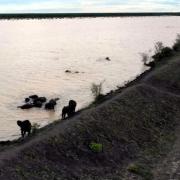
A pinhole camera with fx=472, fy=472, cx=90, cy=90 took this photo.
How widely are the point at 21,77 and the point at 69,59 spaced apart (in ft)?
49.8

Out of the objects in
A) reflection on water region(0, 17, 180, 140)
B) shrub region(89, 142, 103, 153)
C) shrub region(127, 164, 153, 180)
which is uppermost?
shrub region(89, 142, 103, 153)

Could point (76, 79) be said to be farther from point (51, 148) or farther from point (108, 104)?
point (51, 148)

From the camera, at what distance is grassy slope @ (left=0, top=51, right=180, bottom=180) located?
13484mm

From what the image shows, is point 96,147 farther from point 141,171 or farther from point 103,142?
point 141,171

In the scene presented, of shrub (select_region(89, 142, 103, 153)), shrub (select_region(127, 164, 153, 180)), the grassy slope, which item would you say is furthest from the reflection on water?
shrub (select_region(127, 164, 153, 180))

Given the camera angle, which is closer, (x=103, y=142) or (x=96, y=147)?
(x=96, y=147)

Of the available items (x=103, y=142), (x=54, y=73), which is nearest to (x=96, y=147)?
(x=103, y=142)

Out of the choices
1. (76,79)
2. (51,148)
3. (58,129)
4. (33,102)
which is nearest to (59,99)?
(33,102)

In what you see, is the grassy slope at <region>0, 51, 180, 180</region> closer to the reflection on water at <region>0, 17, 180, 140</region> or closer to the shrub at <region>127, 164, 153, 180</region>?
the shrub at <region>127, 164, 153, 180</region>

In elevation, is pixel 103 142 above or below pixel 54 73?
above

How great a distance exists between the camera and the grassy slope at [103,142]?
13.5 metres

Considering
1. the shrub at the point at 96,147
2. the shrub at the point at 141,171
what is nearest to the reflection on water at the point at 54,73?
the shrub at the point at 96,147

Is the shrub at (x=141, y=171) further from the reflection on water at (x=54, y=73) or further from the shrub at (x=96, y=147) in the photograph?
the reflection on water at (x=54, y=73)

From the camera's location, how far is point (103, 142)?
52.2 ft
